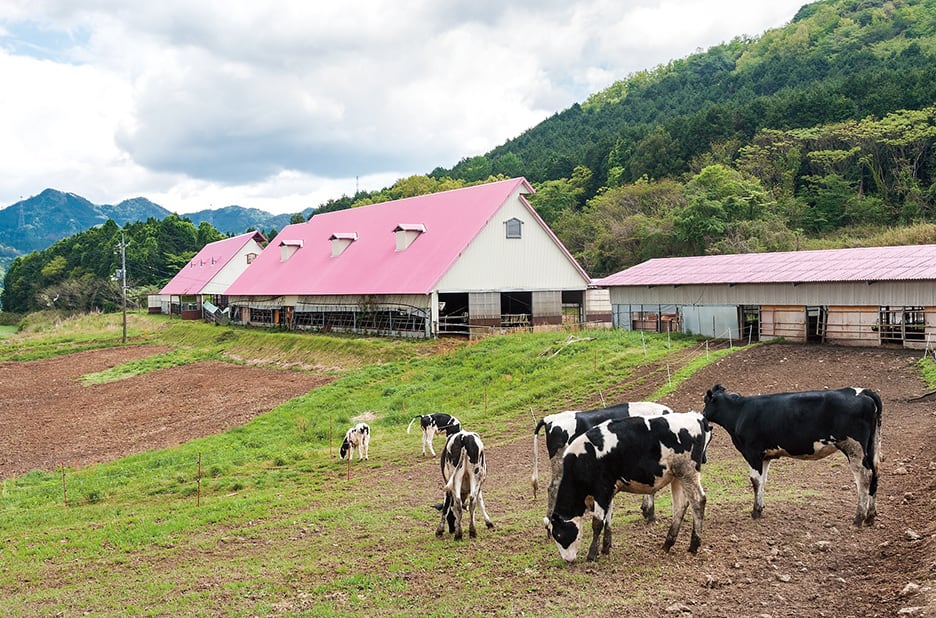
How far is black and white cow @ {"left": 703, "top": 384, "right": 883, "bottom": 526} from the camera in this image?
10.6 m

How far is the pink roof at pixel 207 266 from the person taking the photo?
74.9 meters

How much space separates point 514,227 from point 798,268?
16.4 meters

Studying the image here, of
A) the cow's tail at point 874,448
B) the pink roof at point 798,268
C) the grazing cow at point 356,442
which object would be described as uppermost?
the pink roof at point 798,268

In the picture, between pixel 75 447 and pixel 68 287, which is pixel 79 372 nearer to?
pixel 75 447

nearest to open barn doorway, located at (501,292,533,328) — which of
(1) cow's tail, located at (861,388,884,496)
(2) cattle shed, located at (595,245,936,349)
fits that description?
(2) cattle shed, located at (595,245,936,349)

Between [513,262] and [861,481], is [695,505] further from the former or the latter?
[513,262]

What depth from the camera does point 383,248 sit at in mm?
48312

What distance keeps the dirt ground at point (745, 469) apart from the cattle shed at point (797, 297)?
1.99 meters

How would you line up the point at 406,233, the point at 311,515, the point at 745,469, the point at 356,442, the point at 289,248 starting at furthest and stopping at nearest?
the point at 289,248 < the point at 406,233 < the point at 356,442 < the point at 745,469 < the point at 311,515

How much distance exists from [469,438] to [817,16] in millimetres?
127301

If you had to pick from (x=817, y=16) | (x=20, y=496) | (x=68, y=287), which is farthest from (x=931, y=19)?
(x=68, y=287)

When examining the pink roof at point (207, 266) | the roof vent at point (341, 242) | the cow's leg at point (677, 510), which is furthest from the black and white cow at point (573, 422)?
the pink roof at point (207, 266)

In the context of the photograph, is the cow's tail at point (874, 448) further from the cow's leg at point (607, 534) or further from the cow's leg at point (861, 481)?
the cow's leg at point (607, 534)

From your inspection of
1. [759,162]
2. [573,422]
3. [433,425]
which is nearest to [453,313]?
[433,425]
